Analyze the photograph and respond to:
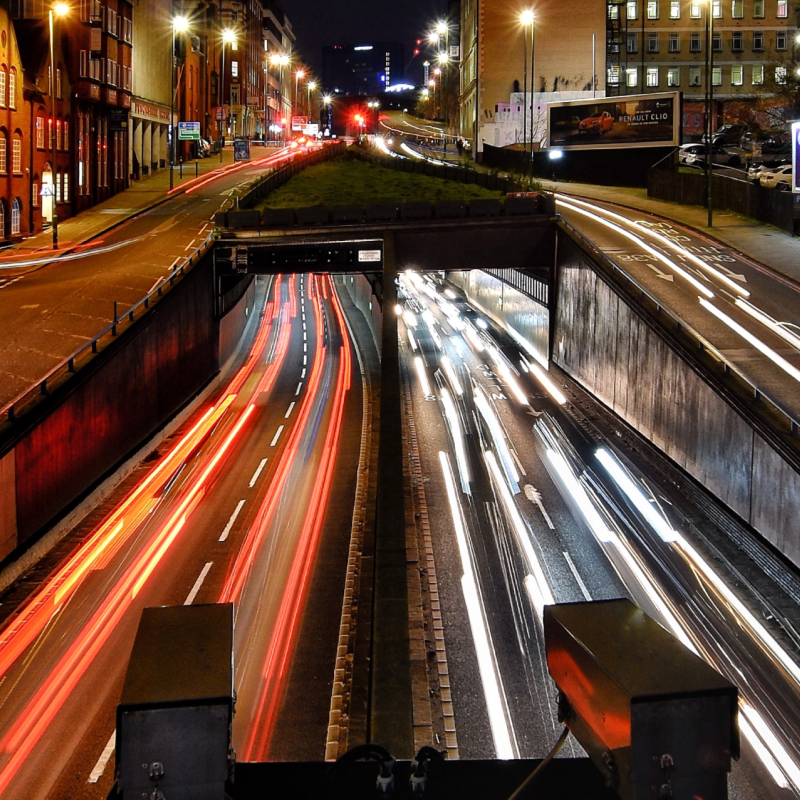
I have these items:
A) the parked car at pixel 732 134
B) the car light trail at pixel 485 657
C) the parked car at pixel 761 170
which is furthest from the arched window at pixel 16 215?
the parked car at pixel 732 134

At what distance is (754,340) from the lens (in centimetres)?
2697

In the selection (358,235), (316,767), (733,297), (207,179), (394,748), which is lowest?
(394,748)

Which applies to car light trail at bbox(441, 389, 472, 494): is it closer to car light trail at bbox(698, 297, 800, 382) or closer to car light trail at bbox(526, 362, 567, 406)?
car light trail at bbox(526, 362, 567, 406)

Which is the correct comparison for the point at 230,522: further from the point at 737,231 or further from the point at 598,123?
the point at 598,123

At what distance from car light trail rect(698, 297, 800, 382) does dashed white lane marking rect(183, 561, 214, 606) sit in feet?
50.1

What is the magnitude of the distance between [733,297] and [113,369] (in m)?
20.2

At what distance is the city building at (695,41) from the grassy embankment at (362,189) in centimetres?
2925

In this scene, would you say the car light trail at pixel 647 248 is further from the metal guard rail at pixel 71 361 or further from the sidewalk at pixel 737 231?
the metal guard rail at pixel 71 361

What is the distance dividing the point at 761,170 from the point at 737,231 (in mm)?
9237

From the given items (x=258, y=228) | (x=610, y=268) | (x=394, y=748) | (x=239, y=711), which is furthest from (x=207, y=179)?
(x=394, y=748)

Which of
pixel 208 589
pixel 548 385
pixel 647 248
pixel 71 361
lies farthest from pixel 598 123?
pixel 208 589

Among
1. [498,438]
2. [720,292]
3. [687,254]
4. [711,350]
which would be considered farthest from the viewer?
[687,254]

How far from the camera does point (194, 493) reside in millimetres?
26375

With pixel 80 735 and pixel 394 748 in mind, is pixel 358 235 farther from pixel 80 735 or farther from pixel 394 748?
pixel 394 748
